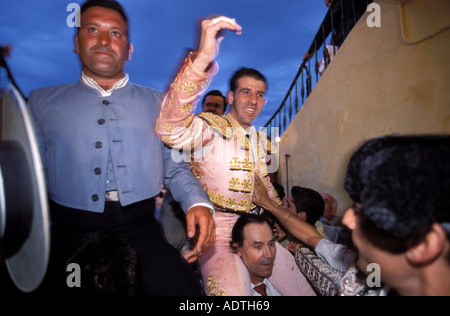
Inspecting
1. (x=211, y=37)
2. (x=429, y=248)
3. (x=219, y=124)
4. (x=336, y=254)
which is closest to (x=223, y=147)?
(x=219, y=124)

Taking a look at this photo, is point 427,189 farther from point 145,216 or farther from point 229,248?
point 229,248

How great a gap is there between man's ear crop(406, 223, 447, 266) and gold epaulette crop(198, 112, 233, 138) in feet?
4.86

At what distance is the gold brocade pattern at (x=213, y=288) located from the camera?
1.80 metres

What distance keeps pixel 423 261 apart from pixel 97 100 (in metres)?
1.65

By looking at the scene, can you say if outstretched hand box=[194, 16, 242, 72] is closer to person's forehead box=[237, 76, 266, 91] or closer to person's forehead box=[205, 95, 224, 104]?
person's forehead box=[237, 76, 266, 91]

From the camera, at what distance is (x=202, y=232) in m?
1.50

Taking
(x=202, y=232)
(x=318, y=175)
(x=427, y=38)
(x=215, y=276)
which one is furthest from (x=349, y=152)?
(x=202, y=232)

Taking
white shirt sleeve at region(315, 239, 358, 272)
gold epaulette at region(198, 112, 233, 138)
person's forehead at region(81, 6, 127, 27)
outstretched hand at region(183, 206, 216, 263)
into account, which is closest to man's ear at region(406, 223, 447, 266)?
outstretched hand at region(183, 206, 216, 263)

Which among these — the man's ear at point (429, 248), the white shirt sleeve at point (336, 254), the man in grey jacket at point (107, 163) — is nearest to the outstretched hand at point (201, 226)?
the man in grey jacket at point (107, 163)

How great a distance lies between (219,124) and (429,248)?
5.16ft

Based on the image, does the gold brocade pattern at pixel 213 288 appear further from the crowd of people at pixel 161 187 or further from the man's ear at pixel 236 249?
the man's ear at pixel 236 249

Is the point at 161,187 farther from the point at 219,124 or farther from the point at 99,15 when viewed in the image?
the point at 99,15

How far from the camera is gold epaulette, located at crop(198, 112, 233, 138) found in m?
2.18

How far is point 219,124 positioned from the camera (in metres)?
2.23
